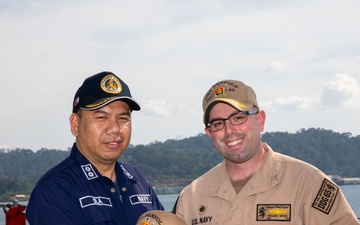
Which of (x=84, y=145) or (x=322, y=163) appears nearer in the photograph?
(x=84, y=145)

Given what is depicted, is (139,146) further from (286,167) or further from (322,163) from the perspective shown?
(286,167)

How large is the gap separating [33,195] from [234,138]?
5.31 feet

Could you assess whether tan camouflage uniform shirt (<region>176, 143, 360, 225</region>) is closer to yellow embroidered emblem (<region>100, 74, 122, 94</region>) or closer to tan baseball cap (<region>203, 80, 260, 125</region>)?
tan baseball cap (<region>203, 80, 260, 125</region>)

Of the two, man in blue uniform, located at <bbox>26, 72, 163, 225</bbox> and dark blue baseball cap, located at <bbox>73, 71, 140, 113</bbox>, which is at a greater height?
dark blue baseball cap, located at <bbox>73, 71, 140, 113</bbox>

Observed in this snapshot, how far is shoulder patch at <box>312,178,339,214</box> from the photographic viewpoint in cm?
520

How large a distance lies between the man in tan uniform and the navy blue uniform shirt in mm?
583

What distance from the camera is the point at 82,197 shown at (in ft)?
17.2

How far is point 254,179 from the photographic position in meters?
5.61

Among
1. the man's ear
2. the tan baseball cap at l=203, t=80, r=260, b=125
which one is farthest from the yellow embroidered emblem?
the tan baseball cap at l=203, t=80, r=260, b=125

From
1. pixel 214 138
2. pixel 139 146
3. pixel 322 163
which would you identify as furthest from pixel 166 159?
pixel 214 138

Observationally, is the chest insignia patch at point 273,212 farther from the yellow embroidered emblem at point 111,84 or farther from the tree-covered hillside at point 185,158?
the tree-covered hillside at point 185,158

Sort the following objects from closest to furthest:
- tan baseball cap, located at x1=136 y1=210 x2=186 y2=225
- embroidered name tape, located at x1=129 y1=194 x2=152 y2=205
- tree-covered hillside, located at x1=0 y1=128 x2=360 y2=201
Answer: tan baseball cap, located at x1=136 y1=210 x2=186 y2=225, embroidered name tape, located at x1=129 y1=194 x2=152 y2=205, tree-covered hillside, located at x1=0 y1=128 x2=360 y2=201

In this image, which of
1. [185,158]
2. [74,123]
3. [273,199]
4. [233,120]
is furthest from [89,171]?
[185,158]

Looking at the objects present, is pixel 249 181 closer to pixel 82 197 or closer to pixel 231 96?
pixel 231 96
